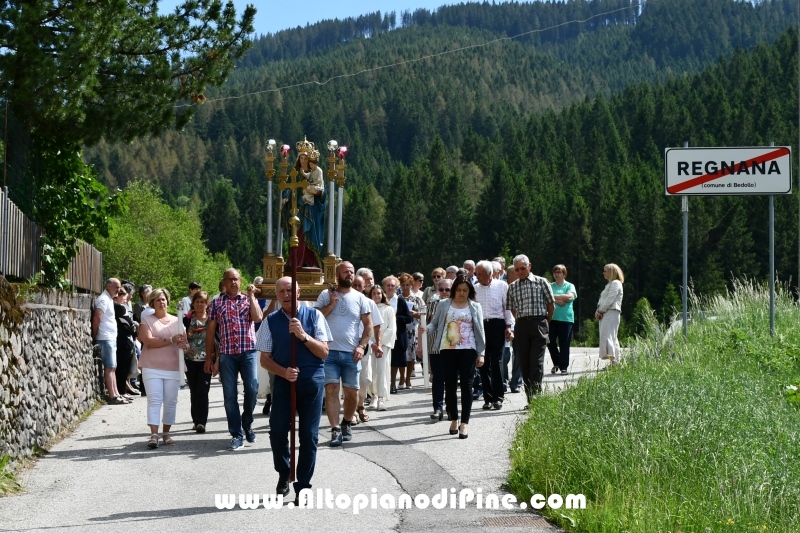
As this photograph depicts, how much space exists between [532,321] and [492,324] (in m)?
0.53

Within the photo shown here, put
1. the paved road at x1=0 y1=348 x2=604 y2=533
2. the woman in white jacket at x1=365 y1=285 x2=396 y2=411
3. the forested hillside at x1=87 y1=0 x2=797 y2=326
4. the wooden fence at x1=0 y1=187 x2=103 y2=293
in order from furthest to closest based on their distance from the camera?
1. the forested hillside at x1=87 y1=0 x2=797 y2=326
2. the woman in white jacket at x1=365 y1=285 x2=396 y2=411
3. the wooden fence at x1=0 y1=187 x2=103 y2=293
4. the paved road at x1=0 y1=348 x2=604 y2=533

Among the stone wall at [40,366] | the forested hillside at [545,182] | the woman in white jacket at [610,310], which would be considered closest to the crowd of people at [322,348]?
the stone wall at [40,366]

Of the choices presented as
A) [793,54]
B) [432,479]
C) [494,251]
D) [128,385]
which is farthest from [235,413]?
[793,54]

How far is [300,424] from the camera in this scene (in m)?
8.73

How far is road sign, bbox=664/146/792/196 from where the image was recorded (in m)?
15.2

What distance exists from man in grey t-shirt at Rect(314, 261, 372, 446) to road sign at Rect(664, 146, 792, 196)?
5.15m

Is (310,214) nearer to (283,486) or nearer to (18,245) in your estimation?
(18,245)

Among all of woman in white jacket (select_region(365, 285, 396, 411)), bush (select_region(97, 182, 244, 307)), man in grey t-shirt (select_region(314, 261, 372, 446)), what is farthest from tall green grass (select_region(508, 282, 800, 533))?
bush (select_region(97, 182, 244, 307))

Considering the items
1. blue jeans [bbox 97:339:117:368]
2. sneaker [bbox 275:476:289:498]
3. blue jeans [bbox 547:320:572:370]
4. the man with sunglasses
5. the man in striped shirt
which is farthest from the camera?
blue jeans [bbox 547:320:572:370]

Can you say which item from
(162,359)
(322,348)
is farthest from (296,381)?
(162,359)

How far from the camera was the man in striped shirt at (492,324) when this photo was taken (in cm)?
1446

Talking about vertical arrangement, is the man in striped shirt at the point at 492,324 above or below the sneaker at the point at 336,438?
above

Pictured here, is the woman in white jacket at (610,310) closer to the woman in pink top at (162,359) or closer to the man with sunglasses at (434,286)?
the man with sunglasses at (434,286)

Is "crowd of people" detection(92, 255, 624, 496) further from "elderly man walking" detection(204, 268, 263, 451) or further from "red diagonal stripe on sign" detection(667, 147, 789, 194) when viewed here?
"red diagonal stripe on sign" detection(667, 147, 789, 194)
